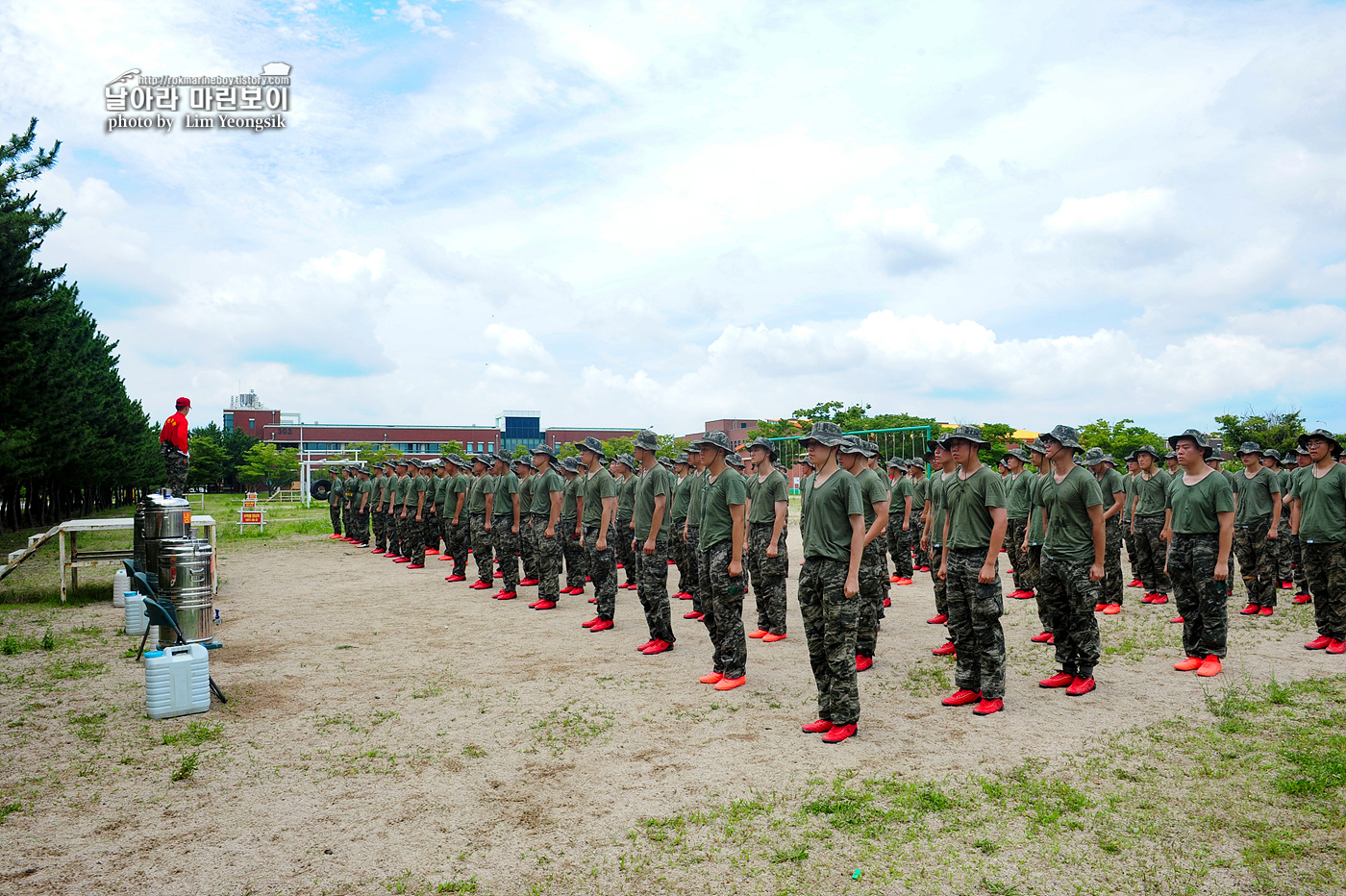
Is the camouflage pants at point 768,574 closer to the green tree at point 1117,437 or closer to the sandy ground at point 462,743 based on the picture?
the sandy ground at point 462,743

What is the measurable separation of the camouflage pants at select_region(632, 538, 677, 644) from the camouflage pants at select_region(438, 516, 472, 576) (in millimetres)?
7274

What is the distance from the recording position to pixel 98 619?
1069cm

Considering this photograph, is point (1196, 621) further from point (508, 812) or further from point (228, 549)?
point (228, 549)

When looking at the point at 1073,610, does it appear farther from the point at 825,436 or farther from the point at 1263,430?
the point at 1263,430

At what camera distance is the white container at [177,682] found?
6.24 m

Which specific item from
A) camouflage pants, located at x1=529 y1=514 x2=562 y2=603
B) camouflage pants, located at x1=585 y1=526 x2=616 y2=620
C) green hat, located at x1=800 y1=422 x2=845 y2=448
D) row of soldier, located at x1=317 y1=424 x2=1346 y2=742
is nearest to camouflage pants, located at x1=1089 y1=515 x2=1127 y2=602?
row of soldier, located at x1=317 y1=424 x2=1346 y2=742

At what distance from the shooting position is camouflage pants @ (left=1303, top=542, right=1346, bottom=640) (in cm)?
827

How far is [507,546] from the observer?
12984mm

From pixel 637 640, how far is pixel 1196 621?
6.05m

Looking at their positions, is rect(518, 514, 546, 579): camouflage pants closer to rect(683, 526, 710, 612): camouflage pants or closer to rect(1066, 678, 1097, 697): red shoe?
rect(683, 526, 710, 612): camouflage pants

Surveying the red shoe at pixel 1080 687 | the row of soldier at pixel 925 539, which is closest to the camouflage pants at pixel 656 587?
the row of soldier at pixel 925 539

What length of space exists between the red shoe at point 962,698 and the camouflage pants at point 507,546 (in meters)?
8.07

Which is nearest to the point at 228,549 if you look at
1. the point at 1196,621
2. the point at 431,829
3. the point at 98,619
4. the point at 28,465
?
the point at 28,465

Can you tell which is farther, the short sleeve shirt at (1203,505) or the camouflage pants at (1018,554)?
the camouflage pants at (1018,554)
